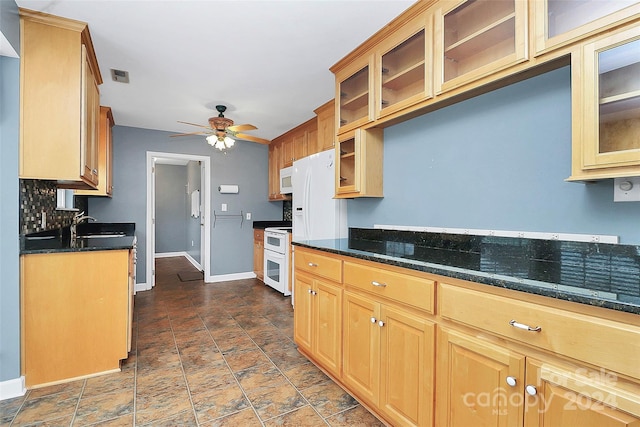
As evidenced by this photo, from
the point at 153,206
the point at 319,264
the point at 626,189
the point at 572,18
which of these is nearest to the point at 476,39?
the point at 572,18

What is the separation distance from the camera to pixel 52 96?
2.07m

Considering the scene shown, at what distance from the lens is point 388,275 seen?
5.06 ft

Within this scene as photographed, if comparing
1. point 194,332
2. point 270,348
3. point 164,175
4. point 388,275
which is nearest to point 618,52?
point 388,275

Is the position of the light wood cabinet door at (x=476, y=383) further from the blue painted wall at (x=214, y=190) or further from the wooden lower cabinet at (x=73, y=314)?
the blue painted wall at (x=214, y=190)

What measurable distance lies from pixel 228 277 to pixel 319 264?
11.5 ft

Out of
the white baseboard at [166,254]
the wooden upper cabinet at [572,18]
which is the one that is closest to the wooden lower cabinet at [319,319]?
the wooden upper cabinet at [572,18]

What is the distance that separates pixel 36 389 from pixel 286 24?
294cm

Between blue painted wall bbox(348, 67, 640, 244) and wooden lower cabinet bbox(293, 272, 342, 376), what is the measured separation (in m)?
0.80

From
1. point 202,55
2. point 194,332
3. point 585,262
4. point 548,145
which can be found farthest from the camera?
point 194,332

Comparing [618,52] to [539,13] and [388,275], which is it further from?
[388,275]

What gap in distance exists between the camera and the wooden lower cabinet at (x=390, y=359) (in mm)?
1354

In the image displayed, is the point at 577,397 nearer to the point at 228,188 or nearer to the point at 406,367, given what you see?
the point at 406,367

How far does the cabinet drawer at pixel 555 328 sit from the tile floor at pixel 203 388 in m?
0.97

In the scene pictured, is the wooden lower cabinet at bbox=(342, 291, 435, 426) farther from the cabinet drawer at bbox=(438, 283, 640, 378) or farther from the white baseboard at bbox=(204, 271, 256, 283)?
the white baseboard at bbox=(204, 271, 256, 283)
